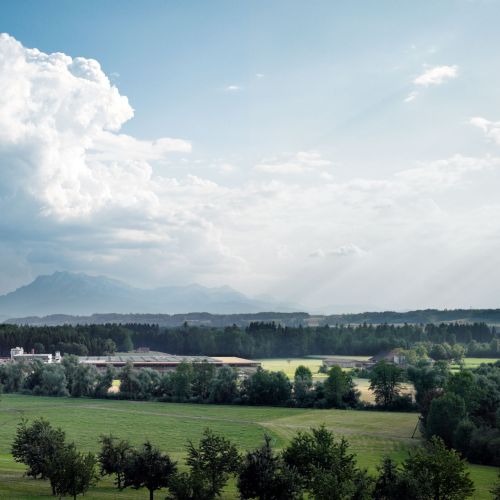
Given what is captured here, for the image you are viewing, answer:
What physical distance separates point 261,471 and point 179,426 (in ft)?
143

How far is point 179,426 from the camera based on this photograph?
3442 inches

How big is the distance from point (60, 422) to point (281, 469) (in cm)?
5191

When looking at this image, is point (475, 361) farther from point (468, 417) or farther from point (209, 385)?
point (468, 417)

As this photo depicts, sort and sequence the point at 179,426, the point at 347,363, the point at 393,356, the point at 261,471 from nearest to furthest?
the point at 261,471, the point at 179,426, the point at 347,363, the point at 393,356

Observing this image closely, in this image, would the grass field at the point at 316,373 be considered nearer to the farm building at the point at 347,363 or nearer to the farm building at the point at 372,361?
the farm building at the point at 347,363

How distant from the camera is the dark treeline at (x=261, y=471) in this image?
42.0 metres

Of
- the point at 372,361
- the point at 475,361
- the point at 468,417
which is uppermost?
the point at 475,361

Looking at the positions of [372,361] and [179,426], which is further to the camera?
[372,361]

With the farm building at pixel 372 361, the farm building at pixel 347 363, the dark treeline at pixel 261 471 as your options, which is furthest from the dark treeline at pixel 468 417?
the farm building at pixel 372 361

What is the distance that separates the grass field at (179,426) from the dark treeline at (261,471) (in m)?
2.00

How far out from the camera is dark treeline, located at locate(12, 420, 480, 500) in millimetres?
41969

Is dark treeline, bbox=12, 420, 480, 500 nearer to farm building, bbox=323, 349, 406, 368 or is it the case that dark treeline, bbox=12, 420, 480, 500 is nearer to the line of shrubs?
the line of shrubs

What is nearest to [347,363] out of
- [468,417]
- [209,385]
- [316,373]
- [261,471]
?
[316,373]

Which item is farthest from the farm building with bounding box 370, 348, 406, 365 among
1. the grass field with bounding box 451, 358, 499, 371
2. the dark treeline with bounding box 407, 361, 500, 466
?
the dark treeline with bounding box 407, 361, 500, 466
